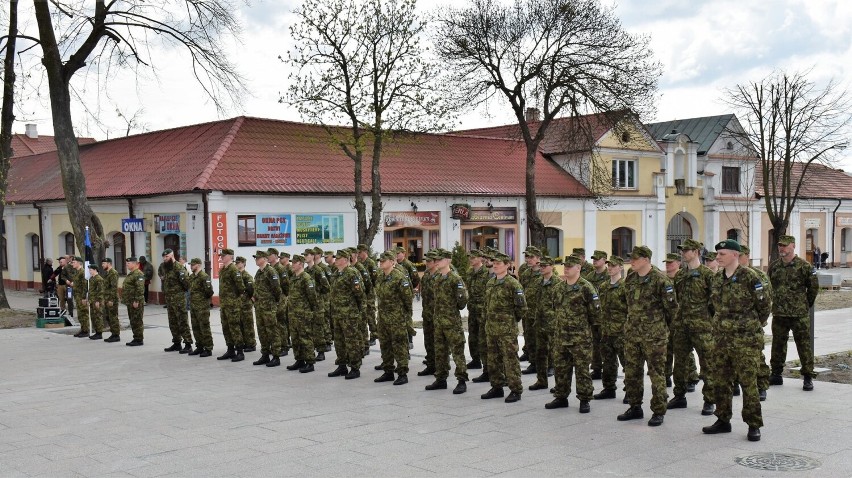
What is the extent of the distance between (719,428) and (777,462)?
39.4 inches

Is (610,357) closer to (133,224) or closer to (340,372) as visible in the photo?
(340,372)

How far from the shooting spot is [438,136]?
107ft

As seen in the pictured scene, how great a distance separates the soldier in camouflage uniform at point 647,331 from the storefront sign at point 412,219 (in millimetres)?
19119

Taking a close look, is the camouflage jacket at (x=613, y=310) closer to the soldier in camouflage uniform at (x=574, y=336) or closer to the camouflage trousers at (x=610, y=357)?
the camouflage trousers at (x=610, y=357)

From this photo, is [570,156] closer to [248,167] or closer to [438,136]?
[438,136]

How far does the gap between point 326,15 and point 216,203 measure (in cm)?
622

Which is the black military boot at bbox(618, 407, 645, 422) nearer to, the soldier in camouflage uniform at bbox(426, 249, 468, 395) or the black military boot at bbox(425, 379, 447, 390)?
the soldier in camouflage uniform at bbox(426, 249, 468, 395)

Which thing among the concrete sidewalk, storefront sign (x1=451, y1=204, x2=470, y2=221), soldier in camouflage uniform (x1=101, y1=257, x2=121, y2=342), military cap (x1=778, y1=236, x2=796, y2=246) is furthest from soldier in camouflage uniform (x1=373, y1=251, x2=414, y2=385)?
storefront sign (x1=451, y1=204, x2=470, y2=221)

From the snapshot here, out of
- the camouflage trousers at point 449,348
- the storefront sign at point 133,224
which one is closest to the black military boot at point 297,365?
the camouflage trousers at point 449,348

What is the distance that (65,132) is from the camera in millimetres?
20656

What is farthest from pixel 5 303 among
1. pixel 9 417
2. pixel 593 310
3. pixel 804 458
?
pixel 804 458

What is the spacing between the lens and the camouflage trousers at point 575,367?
29.8ft

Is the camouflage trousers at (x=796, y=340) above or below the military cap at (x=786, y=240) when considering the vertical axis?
below

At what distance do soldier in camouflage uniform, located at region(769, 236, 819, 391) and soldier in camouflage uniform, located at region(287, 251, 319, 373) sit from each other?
21.9 feet
